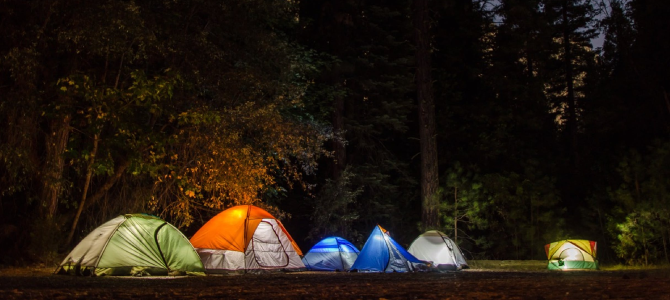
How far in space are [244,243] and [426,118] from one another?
859cm

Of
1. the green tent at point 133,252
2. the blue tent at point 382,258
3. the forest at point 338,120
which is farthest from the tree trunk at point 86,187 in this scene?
the blue tent at point 382,258

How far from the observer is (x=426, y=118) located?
19469 millimetres

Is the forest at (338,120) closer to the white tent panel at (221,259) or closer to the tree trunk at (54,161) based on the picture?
the tree trunk at (54,161)

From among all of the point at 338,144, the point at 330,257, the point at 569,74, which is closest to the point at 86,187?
the point at 330,257

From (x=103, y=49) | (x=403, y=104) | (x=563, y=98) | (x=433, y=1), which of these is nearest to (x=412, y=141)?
(x=403, y=104)

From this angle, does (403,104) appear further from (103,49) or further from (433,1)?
(103,49)

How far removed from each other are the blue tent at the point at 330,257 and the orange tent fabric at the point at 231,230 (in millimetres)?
1921

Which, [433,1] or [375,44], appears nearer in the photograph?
[433,1]

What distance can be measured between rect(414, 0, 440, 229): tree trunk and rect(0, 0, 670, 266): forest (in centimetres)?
6

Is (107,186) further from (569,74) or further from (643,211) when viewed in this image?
(569,74)

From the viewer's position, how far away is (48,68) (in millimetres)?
12617

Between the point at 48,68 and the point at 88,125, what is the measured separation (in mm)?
1418

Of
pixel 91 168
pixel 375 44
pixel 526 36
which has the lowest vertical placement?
pixel 91 168

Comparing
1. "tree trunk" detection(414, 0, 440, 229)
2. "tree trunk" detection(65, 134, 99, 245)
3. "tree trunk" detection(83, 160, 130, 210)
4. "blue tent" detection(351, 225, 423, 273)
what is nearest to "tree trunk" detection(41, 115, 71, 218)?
"tree trunk" detection(65, 134, 99, 245)
